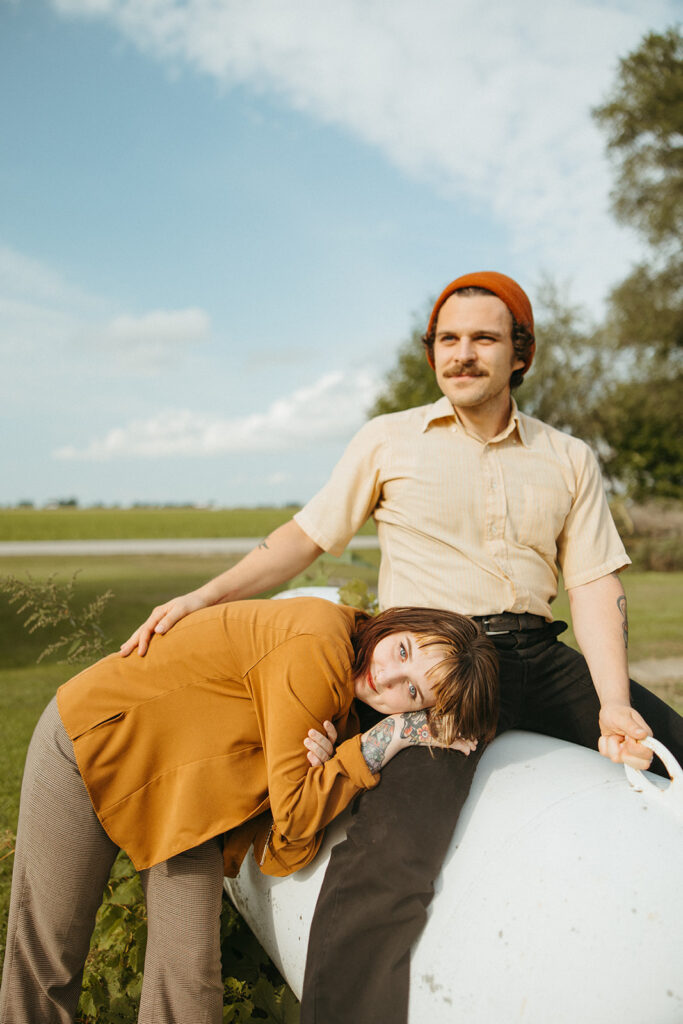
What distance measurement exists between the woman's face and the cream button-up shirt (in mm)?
579

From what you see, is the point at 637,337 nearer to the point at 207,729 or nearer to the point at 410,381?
the point at 410,381

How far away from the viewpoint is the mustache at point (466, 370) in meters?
2.80

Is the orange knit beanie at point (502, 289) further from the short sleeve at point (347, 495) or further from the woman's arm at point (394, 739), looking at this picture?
the woman's arm at point (394, 739)

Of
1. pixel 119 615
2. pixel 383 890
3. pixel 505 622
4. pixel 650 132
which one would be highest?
pixel 650 132

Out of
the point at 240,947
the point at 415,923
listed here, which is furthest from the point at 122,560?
the point at 415,923

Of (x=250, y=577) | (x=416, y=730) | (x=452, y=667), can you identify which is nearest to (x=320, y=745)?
(x=416, y=730)

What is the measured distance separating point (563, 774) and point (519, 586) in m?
0.74

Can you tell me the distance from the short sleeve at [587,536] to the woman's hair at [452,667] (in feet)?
2.41

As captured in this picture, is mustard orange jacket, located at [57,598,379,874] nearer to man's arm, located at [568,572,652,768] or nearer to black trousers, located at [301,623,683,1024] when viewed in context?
black trousers, located at [301,623,683,1024]

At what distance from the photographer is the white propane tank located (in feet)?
5.78

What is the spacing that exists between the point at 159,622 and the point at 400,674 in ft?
2.39

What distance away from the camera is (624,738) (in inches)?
89.0

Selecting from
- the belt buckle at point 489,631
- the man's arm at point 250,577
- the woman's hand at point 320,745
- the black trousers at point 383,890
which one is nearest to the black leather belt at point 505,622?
the belt buckle at point 489,631

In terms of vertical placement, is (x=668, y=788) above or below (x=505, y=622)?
below
